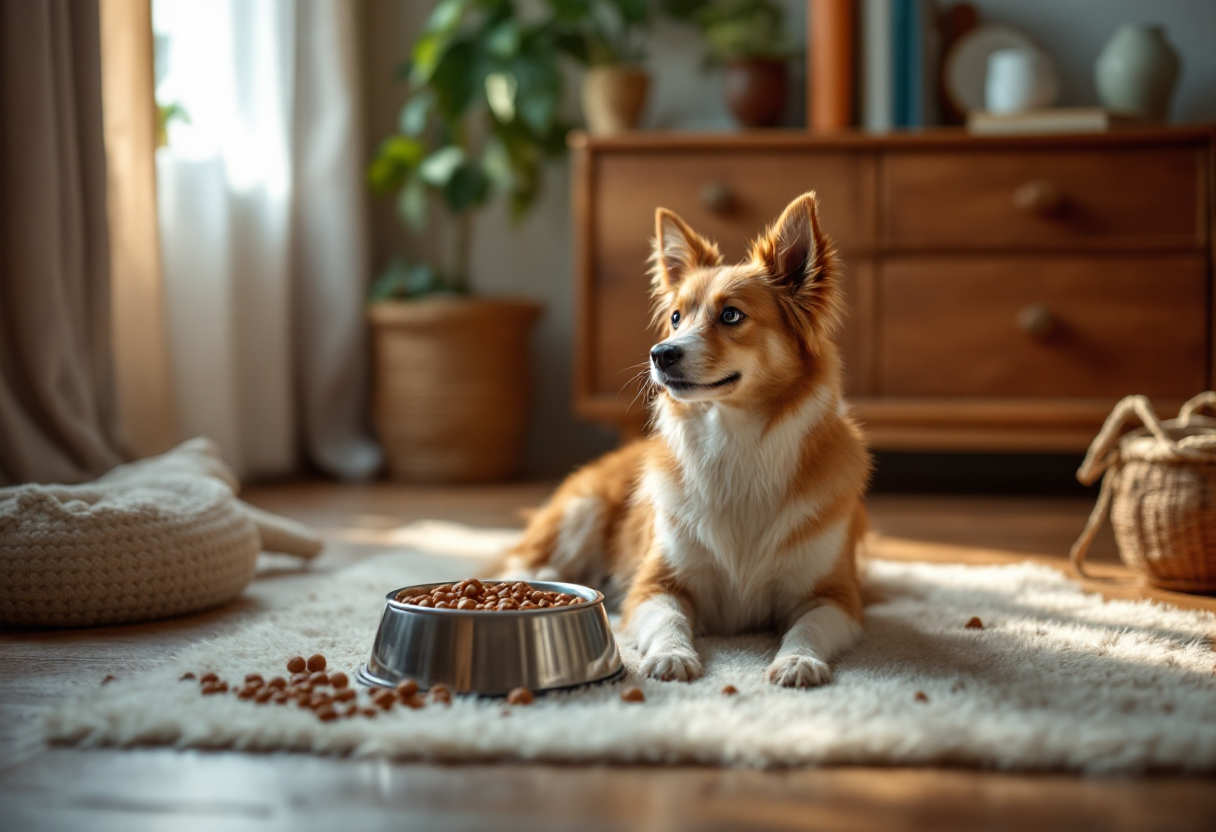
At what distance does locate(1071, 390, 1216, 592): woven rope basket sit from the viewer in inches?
86.0

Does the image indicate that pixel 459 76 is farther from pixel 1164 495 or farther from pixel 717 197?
pixel 1164 495

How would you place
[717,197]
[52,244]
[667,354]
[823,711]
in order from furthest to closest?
[717,197] → [52,244] → [667,354] → [823,711]

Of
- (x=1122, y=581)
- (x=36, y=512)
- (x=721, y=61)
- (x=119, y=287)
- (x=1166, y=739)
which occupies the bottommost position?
(x=1122, y=581)

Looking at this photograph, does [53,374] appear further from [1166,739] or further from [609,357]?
[1166,739]

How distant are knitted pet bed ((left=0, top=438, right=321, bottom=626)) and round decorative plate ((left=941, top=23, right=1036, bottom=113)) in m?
2.89

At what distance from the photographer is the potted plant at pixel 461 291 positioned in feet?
13.4

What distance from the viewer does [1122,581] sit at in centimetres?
236

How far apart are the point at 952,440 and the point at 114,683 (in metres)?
2.68

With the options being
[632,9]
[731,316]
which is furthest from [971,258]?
[731,316]

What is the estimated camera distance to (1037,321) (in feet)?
11.5

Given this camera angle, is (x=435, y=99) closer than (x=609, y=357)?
No

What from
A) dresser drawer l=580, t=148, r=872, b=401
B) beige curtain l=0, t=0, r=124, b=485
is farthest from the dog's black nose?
dresser drawer l=580, t=148, r=872, b=401

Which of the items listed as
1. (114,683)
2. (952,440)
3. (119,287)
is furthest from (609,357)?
(114,683)

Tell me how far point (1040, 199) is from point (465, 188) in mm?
1981
